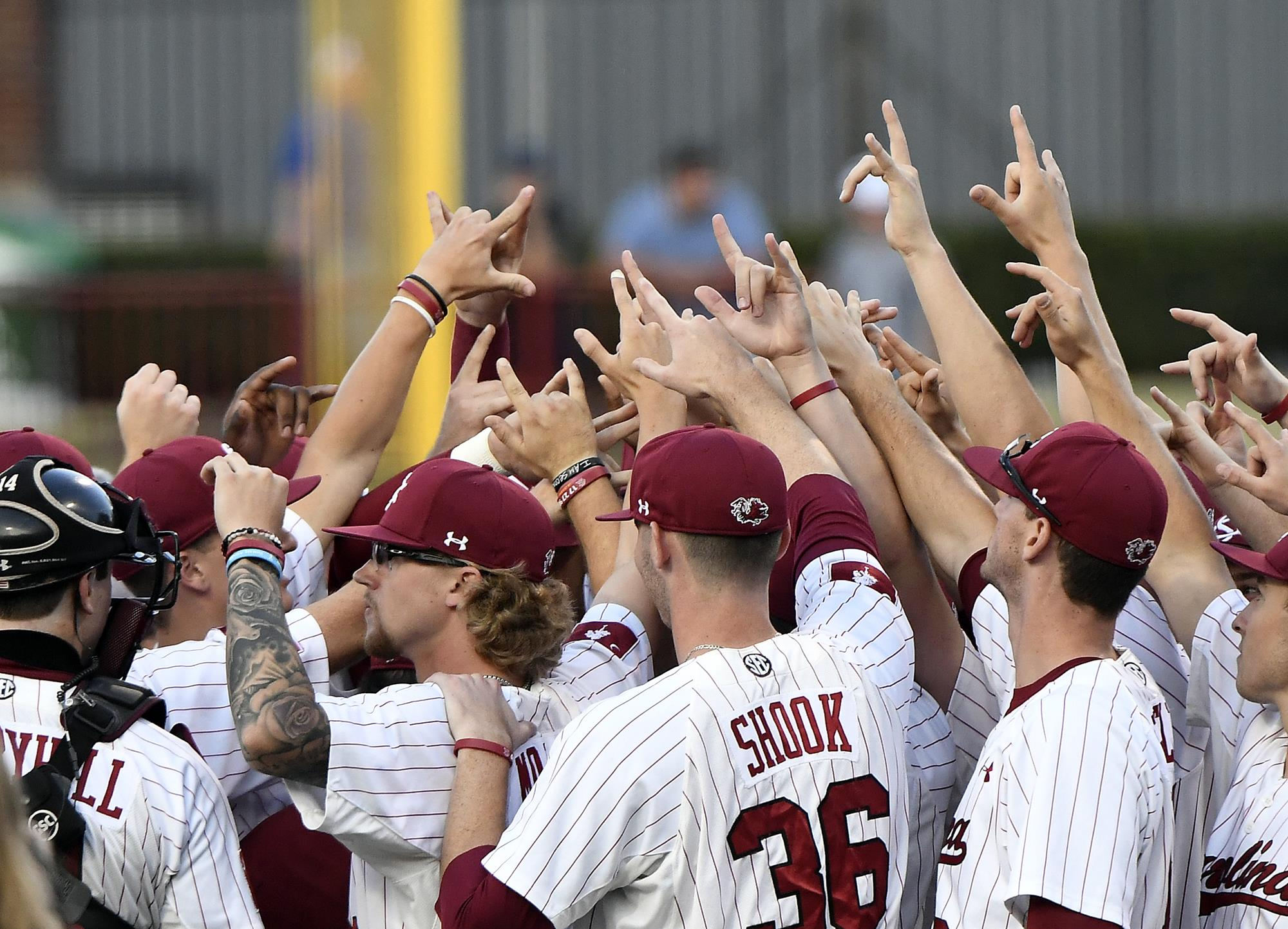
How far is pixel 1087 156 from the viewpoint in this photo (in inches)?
641

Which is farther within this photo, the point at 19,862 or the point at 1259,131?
the point at 1259,131

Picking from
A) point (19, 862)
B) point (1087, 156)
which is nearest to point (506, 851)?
point (19, 862)

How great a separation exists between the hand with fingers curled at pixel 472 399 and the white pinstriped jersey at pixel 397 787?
123 cm

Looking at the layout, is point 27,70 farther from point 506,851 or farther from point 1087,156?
point 506,851

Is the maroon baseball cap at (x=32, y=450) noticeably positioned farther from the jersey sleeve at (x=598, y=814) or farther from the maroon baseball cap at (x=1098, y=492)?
the maroon baseball cap at (x=1098, y=492)

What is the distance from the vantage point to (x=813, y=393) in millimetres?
3984

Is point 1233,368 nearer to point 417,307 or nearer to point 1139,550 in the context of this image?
point 1139,550

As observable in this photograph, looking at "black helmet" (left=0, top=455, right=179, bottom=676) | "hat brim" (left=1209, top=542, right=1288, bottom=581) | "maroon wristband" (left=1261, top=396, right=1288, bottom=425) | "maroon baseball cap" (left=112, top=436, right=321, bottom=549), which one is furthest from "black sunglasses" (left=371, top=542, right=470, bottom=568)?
"maroon wristband" (left=1261, top=396, right=1288, bottom=425)

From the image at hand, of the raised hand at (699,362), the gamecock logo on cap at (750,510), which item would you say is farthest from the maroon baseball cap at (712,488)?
the raised hand at (699,362)

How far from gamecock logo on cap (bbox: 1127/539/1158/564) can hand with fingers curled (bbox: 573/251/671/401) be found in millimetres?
1319

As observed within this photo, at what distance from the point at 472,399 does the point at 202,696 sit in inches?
54.2

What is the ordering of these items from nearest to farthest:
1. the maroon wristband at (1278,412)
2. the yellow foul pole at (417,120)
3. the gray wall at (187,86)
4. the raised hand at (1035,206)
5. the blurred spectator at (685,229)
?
the maroon wristband at (1278,412) < the raised hand at (1035,206) < the yellow foul pole at (417,120) < the blurred spectator at (685,229) < the gray wall at (187,86)

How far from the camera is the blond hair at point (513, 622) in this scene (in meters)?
3.42

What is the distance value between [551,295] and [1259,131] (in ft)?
27.4
